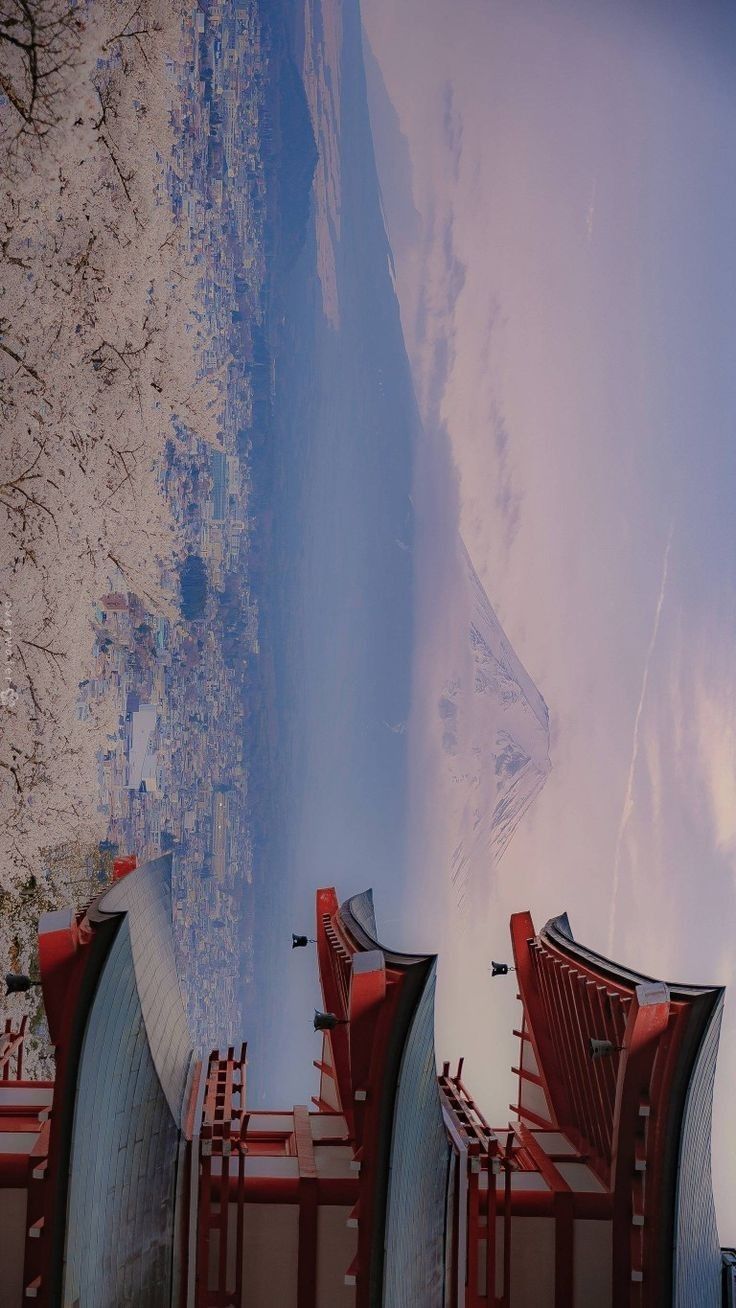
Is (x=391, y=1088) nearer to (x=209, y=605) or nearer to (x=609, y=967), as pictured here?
(x=609, y=967)

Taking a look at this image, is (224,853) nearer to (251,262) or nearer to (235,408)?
(235,408)

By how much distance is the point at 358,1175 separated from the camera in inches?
256

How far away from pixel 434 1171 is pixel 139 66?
13821mm

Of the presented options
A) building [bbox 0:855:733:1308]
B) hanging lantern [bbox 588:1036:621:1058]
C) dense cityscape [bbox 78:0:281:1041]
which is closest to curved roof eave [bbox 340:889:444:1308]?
building [bbox 0:855:733:1308]

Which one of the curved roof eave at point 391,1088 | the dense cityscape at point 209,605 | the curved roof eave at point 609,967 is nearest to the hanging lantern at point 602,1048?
the curved roof eave at point 609,967

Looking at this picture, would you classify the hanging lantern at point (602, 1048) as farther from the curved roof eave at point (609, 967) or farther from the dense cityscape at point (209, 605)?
the dense cityscape at point (209, 605)

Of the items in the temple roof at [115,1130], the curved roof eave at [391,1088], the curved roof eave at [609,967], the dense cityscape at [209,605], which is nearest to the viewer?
the temple roof at [115,1130]

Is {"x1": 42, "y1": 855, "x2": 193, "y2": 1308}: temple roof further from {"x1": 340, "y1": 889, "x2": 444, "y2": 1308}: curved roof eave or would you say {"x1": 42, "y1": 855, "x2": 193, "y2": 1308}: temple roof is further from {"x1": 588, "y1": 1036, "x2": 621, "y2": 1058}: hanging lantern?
{"x1": 588, "y1": 1036, "x2": 621, "y2": 1058}: hanging lantern

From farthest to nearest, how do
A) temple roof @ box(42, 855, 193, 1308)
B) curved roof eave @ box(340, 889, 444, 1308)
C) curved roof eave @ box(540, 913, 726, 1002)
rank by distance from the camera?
curved roof eave @ box(540, 913, 726, 1002)
curved roof eave @ box(340, 889, 444, 1308)
temple roof @ box(42, 855, 193, 1308)

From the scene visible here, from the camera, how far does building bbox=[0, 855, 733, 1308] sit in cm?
571

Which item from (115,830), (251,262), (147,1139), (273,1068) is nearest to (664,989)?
(147,1139)

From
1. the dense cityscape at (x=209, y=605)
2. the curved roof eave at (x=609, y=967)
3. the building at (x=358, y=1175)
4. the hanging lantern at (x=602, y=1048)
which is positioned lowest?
the building at (x=358, y=1175)

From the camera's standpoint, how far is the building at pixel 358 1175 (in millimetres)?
5715

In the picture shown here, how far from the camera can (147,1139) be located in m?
6.23
